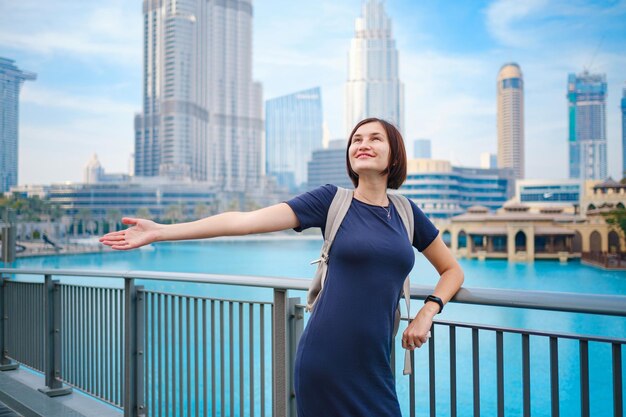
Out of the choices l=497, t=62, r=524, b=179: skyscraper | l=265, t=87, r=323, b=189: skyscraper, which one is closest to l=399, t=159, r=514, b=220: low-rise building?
l=265, t=87, r=323, b=189: skyscraper

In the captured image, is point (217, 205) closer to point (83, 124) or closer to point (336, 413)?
point (83, 124)

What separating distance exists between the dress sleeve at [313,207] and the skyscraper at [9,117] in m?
104

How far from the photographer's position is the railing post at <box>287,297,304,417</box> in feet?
6.39

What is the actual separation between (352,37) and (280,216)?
160 m

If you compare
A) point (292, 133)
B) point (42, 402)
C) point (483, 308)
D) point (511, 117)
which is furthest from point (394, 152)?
point (511, 117)

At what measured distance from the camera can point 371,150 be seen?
1421 millimetres

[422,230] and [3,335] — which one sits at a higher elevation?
[422,230]

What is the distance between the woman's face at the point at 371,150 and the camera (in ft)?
4.64

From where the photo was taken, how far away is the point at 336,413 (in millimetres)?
1331

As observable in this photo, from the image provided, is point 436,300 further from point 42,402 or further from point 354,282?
point 42,402

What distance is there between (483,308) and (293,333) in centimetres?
3661

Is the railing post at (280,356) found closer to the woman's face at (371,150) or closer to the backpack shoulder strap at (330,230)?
the backpack shoulder strap at (330,230)

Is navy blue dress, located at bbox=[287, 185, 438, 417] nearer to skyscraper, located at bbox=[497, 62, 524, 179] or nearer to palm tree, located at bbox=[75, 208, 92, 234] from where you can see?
palm tree, located at bbox=[75, 208, 92, 234]

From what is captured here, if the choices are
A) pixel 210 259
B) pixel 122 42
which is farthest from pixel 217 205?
pixel 122 42
